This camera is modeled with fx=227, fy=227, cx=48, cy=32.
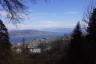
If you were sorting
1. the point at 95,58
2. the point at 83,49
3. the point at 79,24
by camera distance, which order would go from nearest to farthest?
1. the point at 95,58
2. the point at 83,49
3. the point at 79,24

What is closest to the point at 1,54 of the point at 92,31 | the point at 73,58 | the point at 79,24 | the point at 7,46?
the point at 7,46

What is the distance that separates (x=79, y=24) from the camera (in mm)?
26812

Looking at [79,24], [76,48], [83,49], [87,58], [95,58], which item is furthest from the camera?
[79,24]

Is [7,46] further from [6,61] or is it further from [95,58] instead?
[95,58]

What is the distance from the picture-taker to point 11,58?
674 inches

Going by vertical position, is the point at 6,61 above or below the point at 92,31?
below

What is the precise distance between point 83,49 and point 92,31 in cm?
385

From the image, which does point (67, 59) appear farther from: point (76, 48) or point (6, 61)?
point (6, 61)

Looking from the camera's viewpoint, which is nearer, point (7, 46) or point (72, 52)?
point (7, 46)

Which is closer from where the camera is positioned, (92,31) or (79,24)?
(92,31)

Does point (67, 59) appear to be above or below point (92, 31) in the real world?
below

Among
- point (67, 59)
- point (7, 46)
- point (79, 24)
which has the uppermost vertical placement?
point (79, 24)

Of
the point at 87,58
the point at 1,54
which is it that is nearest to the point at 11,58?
the point at 1,54

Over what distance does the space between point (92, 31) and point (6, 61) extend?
804 cm
